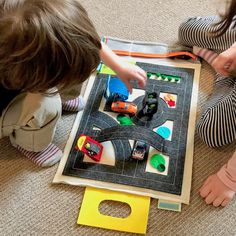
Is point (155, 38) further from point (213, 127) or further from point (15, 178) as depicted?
point (15, 178)

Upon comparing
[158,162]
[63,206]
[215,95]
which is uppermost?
[215,95]

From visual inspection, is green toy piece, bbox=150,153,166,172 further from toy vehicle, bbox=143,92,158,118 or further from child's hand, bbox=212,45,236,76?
child's hand, bbox=212,45,236,76

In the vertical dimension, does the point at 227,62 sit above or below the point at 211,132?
above

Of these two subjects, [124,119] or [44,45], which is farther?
[124,119]

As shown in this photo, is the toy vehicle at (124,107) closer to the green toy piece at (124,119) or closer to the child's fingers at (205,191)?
the green toy piece at (124,119)

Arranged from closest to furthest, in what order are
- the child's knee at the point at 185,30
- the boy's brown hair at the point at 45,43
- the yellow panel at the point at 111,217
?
the boy's brown hair at the point at 45,43
the yellow panel at the point at 111,217
the child's knee at the point at 185,30

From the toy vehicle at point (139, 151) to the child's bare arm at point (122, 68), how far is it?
0.51ft

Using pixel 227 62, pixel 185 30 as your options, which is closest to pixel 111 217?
pixel 227 62

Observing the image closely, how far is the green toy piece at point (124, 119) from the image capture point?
1016 millimetres

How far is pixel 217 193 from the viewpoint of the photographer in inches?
35.1

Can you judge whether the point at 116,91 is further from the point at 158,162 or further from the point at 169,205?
the point at 169,205

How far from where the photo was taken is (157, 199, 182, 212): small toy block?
88cm

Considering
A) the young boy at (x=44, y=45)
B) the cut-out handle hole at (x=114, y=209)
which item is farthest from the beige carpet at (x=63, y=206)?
the young boy at (x=44, y=45)

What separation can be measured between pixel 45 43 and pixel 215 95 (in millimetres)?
563
